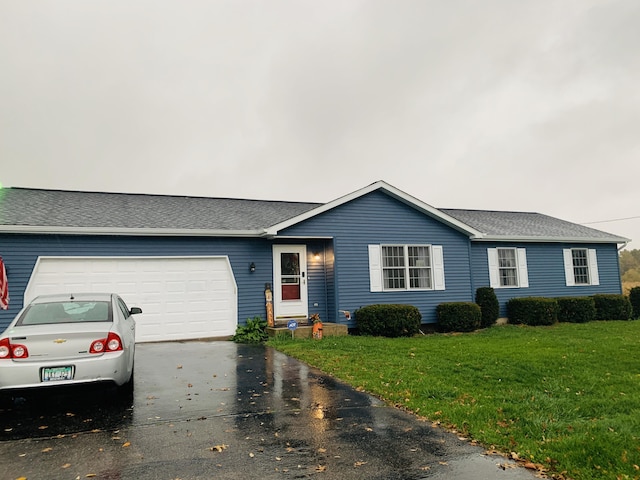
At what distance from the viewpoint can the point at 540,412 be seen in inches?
194

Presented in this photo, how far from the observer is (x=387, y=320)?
1267 centimetres

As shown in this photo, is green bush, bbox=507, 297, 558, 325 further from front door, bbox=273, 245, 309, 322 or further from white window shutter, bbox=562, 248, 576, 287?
front door, bbox=273, 245, 309, 322

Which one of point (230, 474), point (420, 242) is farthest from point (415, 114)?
point (230, 474)

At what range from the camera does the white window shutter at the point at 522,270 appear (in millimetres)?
16641

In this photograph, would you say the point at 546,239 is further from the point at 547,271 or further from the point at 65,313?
the point at 65,313

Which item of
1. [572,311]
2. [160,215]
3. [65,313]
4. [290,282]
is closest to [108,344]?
[65,313]

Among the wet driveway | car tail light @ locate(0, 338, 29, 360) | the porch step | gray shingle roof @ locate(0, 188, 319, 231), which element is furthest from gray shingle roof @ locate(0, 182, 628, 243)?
car tail light @ locate(0, 338, 29, 360)

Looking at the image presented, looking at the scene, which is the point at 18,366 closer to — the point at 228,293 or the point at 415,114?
the point at 228,293

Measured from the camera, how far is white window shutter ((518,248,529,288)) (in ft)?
54.6

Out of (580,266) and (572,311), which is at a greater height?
(580,266)

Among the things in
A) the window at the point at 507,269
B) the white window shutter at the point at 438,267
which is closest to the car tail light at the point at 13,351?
the white window shutter at the point at 438,267

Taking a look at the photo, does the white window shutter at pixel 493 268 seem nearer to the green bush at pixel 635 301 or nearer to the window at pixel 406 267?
the window at pixel 406 267

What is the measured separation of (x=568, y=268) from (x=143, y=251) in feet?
55.5

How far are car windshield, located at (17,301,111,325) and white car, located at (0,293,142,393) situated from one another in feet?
0.05
